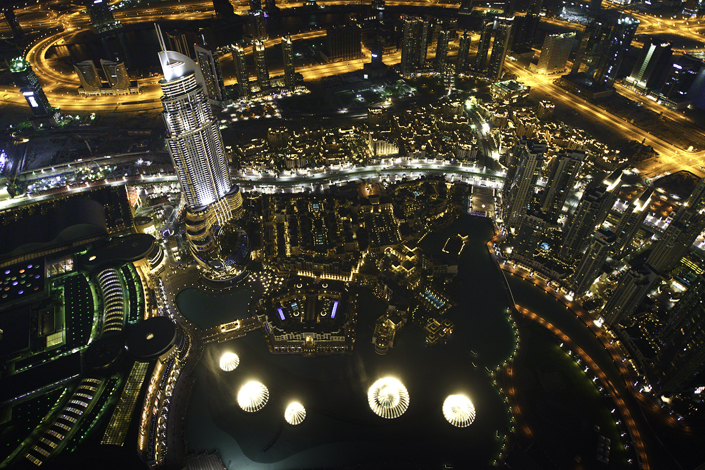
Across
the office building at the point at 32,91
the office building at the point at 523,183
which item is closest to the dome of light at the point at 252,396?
the office building at the point at 523,183

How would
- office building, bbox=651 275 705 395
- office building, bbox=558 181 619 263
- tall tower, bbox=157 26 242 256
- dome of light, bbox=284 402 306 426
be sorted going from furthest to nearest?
tall tower, bbox=157 26 242 256 < office building, bbox=558 181 619 263 < dome of light, bbox=284 402 306 426 < office building, bbox=651 275 705 395

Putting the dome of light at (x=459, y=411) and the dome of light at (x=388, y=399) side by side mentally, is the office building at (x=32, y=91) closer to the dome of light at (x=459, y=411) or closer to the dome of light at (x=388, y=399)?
the dome of light at (x=388, y=399)

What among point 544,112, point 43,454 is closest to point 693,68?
point 544,112

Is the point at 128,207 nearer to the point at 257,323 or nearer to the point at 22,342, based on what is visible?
the point at 22,342

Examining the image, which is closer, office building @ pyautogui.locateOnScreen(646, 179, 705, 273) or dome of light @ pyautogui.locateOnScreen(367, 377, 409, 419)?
dome of light @ pyautogui.locateOnScreen(367, 377, 409, 419)

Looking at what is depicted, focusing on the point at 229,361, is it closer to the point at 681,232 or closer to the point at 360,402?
the point at 360,402

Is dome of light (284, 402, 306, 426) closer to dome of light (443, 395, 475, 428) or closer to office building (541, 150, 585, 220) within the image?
dome of light (443, 395, 475, 428)

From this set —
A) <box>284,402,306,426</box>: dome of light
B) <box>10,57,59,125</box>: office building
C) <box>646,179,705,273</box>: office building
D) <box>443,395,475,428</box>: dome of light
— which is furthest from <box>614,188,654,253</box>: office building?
<box>10,57,59,125</box>: office building
